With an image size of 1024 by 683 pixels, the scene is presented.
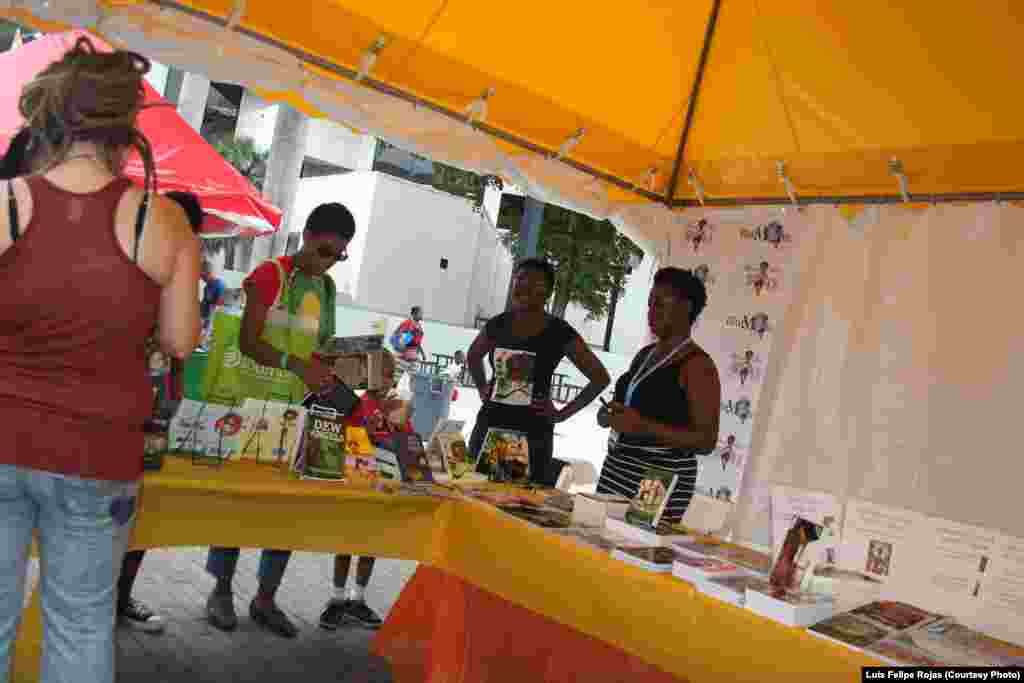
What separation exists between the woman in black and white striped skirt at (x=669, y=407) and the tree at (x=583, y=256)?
3.55m

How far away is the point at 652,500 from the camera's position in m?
2.53

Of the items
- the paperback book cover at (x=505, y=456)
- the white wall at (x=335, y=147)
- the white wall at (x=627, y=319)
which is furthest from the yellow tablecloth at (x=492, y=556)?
the white wall at (x=335, y=147)

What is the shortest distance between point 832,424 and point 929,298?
2.22ft

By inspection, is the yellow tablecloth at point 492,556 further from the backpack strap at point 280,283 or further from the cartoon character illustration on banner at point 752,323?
the cartoon character illustration on banner at point 752,323

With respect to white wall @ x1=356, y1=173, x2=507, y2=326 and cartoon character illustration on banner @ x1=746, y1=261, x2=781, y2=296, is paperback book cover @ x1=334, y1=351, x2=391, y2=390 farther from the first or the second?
white wall @ x1=356, y1=173, x2=507, y2=326

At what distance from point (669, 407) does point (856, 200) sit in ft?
4.76

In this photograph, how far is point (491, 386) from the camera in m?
3.72

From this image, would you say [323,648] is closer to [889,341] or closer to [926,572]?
[926,572]

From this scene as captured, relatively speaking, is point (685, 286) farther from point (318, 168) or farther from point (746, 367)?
point (318, 168)

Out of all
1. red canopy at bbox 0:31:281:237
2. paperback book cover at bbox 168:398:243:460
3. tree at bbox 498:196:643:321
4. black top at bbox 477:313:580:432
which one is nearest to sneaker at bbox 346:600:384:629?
black top at bbox 477:313:580:432

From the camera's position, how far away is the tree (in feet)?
22.8

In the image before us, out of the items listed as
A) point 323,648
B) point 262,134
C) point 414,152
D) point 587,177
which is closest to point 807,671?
point 323,648

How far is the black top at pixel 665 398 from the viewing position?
314 cm

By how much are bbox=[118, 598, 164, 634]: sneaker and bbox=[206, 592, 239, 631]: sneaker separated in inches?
7.5
